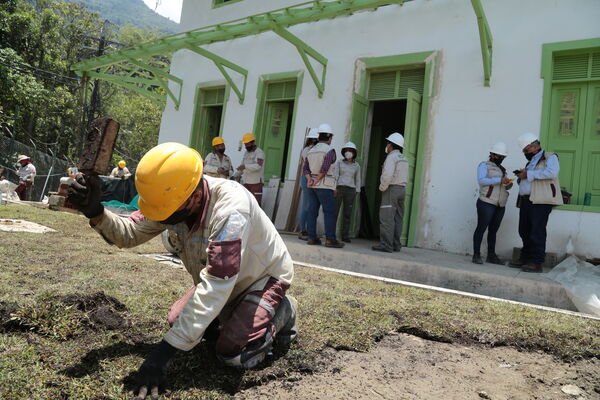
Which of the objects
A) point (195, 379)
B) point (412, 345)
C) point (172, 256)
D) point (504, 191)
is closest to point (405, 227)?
point (504, 191)

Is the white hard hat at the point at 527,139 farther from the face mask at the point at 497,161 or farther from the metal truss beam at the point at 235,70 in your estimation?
the metal truss beam at the point at 235,70

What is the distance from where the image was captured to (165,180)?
1929 millimetres

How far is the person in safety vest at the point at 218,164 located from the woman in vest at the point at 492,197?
484 cm

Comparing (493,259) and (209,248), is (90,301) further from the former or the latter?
(493,259)

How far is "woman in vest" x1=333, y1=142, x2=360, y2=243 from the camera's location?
6.63 metres

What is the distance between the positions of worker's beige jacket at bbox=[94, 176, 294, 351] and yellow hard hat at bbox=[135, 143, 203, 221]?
17 cm

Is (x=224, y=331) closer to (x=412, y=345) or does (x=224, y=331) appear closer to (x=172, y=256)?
(x=412, y=345)

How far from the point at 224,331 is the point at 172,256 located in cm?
349

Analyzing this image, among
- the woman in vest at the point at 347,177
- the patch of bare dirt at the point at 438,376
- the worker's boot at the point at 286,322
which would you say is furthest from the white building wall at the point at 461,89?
the worker's boot at the point at 286,322

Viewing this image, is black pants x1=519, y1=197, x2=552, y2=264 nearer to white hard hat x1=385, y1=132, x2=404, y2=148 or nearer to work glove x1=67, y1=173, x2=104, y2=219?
white hard hat x1=385, y1=132, x2=404, y2=148

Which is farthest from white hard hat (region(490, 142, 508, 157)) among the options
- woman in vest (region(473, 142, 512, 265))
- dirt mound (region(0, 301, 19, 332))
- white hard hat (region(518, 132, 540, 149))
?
dirt mound (region(0, 301, 19, 332))

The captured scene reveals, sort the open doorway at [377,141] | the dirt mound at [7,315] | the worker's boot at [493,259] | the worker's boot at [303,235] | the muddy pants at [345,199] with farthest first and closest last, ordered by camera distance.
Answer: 1. the open doorway at [377,141]
2. the worker's boot at [303,235]
3. the muddy pants at [345,199]
4. the worker's boot at [493,259]
5. the dirt mound at [7,315]

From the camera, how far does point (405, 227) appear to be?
22.7 ft

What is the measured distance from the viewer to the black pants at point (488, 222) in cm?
563
